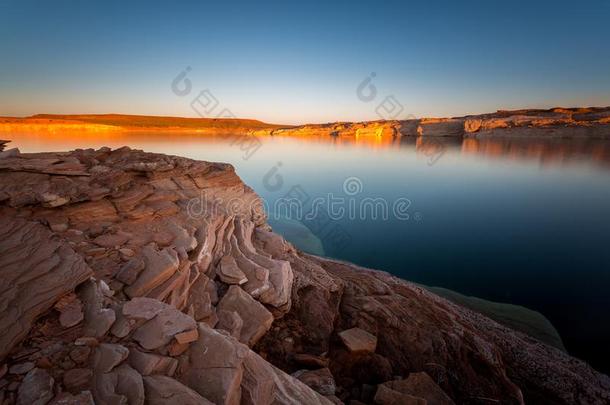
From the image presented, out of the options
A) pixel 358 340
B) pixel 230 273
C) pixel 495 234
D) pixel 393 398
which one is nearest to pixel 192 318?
pixel 230 273

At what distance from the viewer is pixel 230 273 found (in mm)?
6066

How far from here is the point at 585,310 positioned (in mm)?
8984

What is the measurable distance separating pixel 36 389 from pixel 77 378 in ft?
0.90

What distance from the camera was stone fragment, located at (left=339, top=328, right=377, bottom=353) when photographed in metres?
5.41

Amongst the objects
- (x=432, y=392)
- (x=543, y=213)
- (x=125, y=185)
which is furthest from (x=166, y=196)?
(x=543, y=213)

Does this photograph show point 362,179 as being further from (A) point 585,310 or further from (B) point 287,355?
(B) point 287,355

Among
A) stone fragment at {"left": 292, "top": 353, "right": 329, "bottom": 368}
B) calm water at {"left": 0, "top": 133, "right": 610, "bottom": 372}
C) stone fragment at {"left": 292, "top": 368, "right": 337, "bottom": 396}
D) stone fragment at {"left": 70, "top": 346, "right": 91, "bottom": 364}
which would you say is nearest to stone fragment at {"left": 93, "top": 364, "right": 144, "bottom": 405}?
stone fragment at {"left": 70, "top": 346, "right": 91, "bottom": 364}

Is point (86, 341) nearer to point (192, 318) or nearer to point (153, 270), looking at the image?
point (192, 318)

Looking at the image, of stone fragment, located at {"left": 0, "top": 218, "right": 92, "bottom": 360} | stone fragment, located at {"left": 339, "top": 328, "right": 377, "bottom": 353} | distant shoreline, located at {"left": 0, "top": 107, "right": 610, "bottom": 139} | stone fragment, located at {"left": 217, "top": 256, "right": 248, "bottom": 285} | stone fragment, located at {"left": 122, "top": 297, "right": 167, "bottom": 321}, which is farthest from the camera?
distant shoreline, located at {"left": 0, "top": 107, "right": 610, "bottom": 139}

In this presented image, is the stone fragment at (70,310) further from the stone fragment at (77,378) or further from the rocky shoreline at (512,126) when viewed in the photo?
the rocky shoreline at (512,126)

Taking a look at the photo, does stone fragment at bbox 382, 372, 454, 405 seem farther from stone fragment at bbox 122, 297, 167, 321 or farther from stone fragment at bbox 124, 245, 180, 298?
stone fragment at bbox 124, 245, 180, 298

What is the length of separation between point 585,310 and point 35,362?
13424mm

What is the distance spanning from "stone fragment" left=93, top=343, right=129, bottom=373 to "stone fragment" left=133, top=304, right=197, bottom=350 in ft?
0.77

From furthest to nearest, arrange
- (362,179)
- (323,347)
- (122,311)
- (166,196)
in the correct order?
(362,179) → (166,196) → (323,347) → (122,311)
